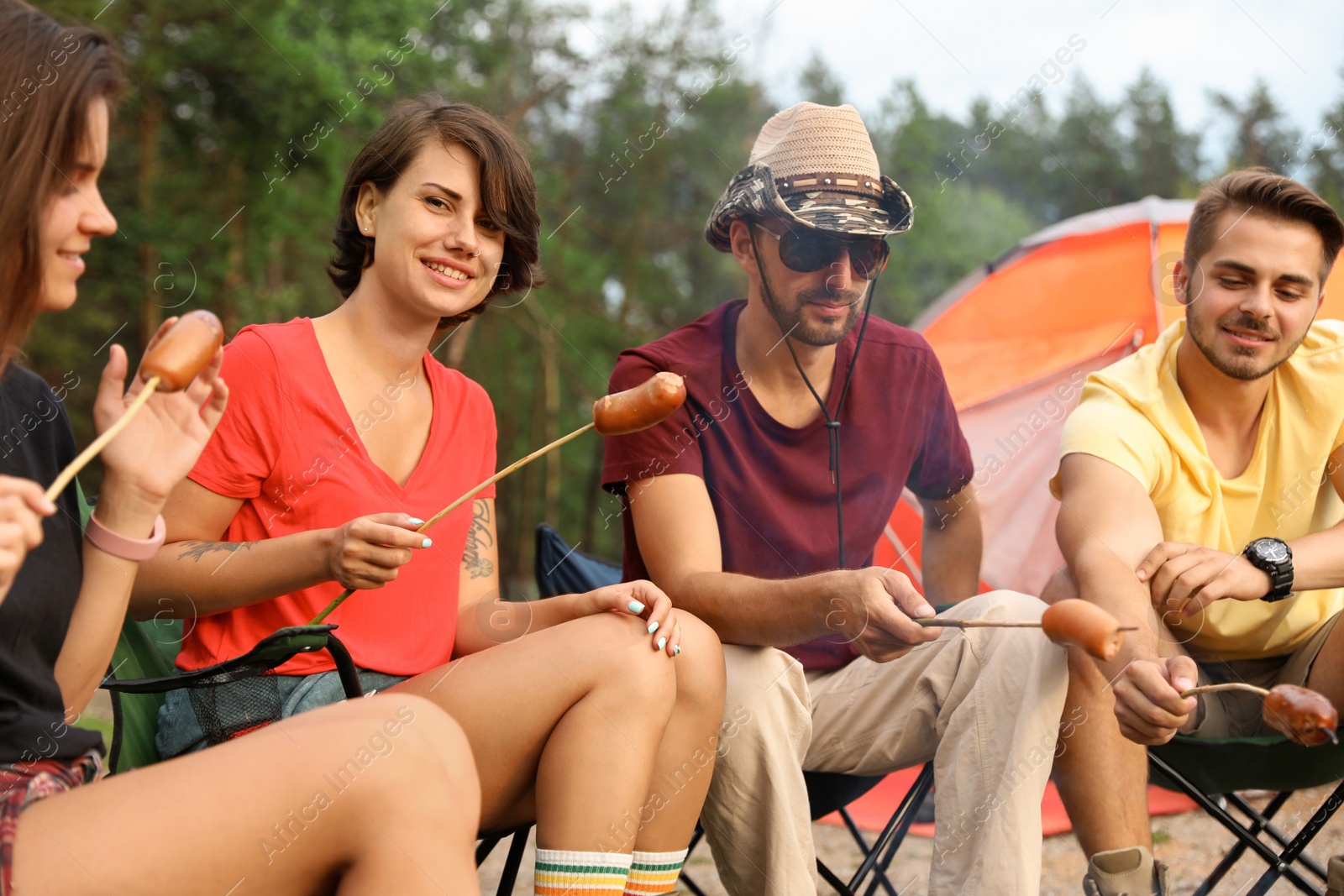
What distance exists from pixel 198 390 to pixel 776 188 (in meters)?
1.42

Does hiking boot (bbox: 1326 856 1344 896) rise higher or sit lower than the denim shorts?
lower

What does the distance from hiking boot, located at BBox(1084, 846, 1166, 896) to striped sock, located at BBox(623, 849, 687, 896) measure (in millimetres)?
776

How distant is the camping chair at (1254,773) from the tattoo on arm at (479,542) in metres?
1.43

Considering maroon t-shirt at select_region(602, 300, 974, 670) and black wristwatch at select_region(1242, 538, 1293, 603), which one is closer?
black wristwatch at select_region(1242, 538, 1293, 603)

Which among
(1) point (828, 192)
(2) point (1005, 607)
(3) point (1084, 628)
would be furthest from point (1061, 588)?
(1) point (828, 192)

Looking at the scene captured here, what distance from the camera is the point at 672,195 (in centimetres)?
1491

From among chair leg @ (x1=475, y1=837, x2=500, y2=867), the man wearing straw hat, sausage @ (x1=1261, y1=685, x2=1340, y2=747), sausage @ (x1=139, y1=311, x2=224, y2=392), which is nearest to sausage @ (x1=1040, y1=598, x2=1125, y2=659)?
the man wearing straw hat

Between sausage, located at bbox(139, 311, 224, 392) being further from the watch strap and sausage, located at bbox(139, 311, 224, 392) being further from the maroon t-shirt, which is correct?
the maroon t-shirt

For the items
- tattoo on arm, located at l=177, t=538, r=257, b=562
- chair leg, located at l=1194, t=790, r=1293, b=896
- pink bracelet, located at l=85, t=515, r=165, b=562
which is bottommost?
chair leg, located at l=1194, t=790, r=1293, b=896

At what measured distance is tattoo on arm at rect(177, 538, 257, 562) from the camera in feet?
6.18

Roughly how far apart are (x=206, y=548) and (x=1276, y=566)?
2.11 metres

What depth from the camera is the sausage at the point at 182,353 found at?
1492 mm

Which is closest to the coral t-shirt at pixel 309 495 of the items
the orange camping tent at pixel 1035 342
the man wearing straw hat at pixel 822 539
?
the man wearing straw hat at pixel 822 539

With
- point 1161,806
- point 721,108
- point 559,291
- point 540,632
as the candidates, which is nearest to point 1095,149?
point 721,108
